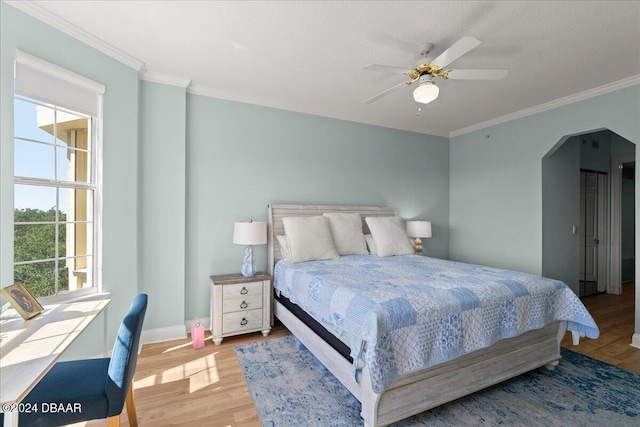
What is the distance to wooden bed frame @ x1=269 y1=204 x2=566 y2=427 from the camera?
170cm

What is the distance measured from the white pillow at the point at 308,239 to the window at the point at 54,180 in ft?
5.82

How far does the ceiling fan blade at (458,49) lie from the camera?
1763 millimetres

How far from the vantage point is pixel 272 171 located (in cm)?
370

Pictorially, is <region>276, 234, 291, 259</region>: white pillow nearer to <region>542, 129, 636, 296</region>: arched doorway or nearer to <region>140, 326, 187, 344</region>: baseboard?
<region>140, 326, 187, 344</region>: baseboard

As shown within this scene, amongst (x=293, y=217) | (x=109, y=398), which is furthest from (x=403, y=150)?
(x=109, y=398)

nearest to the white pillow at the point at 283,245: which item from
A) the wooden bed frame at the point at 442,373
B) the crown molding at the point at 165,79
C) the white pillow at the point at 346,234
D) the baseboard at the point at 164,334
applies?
the white pillow at the point at 346,234

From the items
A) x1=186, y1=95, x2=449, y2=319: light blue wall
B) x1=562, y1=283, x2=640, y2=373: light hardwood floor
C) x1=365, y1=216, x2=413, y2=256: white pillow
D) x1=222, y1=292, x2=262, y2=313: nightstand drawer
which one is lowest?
x1=562, y1=283, x2=640, y2=373: light hardwood floor

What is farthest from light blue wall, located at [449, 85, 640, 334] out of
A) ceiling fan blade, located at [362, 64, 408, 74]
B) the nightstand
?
the nightstand

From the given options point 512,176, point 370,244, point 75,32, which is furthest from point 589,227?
point 75,32

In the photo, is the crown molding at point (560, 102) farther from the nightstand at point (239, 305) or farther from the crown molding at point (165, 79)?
the crown molding at point (165, 79)

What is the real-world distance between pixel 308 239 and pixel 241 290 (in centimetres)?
89

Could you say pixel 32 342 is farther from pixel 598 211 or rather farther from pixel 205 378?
pixel 598 211

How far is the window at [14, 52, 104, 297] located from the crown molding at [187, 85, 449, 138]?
3.54 ft

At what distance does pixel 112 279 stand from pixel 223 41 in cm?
228
